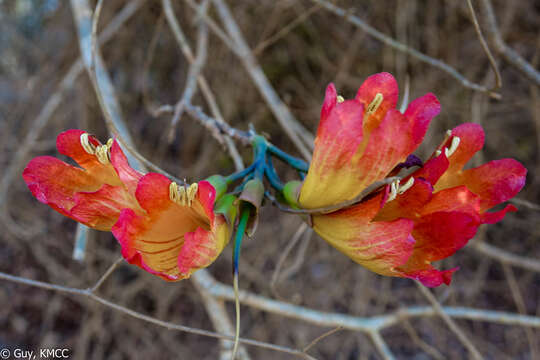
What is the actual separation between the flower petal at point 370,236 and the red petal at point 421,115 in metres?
0.09

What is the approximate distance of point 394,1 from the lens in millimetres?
2293

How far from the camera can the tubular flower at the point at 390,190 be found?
0.51 metres

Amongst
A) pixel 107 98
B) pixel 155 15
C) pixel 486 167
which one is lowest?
pixel 486 167

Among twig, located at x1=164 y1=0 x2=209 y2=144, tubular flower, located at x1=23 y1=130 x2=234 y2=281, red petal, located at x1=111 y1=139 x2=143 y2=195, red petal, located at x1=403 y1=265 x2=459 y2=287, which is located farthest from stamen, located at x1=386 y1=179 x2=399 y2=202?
twig, located at x1=164 y1=0 x2=209 y2=144

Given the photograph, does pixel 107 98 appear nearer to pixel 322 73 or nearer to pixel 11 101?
pixel 322 73

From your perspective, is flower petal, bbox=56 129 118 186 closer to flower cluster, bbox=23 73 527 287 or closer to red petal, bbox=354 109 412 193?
flower cluster, bbox=23 73 527 287

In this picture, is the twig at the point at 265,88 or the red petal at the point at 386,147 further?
the twig at the point at 265,88

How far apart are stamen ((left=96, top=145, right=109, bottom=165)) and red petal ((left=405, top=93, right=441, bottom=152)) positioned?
0.40m

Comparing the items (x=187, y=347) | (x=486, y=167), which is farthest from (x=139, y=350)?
(x=486, y=167)

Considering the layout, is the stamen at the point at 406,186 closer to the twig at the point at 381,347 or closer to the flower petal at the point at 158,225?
the flower petal at the point at 158,225

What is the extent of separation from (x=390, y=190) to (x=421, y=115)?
0.11 m

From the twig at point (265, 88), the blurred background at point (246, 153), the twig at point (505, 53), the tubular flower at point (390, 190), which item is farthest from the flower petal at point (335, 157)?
the blurred background at point (246, 153)

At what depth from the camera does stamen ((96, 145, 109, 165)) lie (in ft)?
1.84

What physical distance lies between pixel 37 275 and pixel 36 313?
242 millimetres
